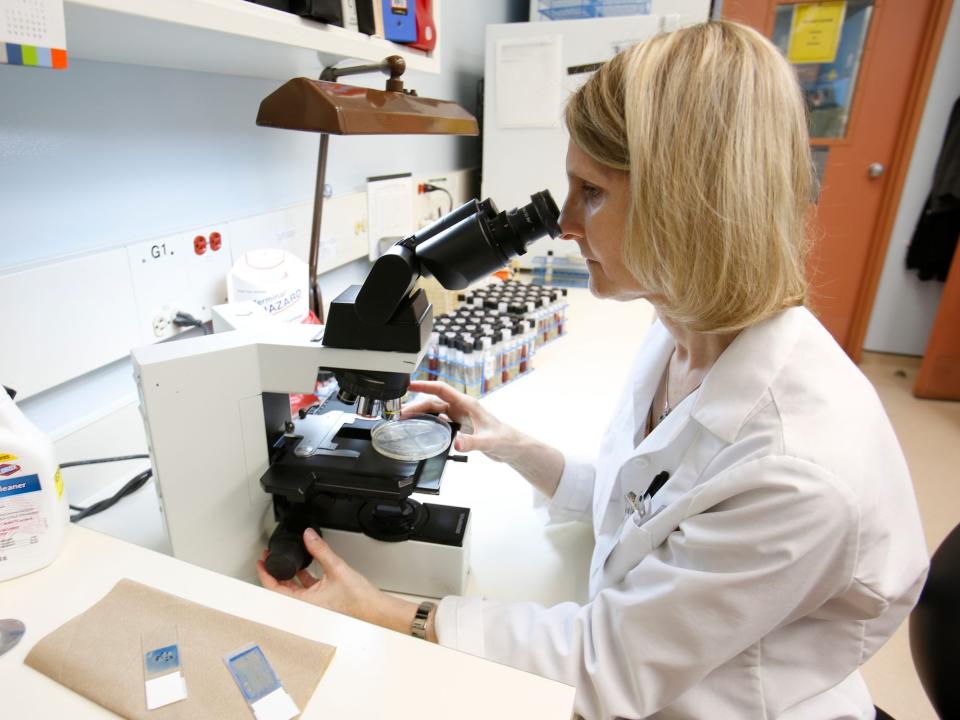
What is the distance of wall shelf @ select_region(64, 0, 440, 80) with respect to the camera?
68cm

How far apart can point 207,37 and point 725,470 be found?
917 mm

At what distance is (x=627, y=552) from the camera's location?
758mm

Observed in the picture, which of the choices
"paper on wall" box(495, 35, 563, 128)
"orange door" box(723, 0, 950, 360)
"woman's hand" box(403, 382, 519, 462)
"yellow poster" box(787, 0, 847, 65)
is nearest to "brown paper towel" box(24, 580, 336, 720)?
"woman's hand" box(403, 382, 519, 462)

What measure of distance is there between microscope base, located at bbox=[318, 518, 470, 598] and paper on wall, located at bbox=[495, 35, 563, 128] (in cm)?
208

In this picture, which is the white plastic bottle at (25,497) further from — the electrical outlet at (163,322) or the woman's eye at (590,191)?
the woman's eye at (590,191)

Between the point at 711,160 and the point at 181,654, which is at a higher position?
the point at 711,160

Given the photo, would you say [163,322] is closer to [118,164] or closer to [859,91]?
[118,164]

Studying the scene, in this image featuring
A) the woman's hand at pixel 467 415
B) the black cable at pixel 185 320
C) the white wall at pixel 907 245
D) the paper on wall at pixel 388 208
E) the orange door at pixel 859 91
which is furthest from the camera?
the white wall at pixel 907 245

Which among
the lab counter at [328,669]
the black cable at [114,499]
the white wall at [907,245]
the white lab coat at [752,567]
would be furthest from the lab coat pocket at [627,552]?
the white wall at [907,245]

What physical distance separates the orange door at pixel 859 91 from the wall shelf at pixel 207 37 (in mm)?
2750

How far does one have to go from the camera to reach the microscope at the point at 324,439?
28.6 inches

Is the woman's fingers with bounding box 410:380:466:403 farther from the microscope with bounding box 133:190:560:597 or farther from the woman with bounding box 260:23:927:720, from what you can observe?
the woman with bounding box 260:23:927:720

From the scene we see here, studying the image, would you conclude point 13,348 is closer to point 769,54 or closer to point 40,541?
point 40,541

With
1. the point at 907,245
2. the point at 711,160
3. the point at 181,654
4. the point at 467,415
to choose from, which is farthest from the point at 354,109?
the point at 907,245
